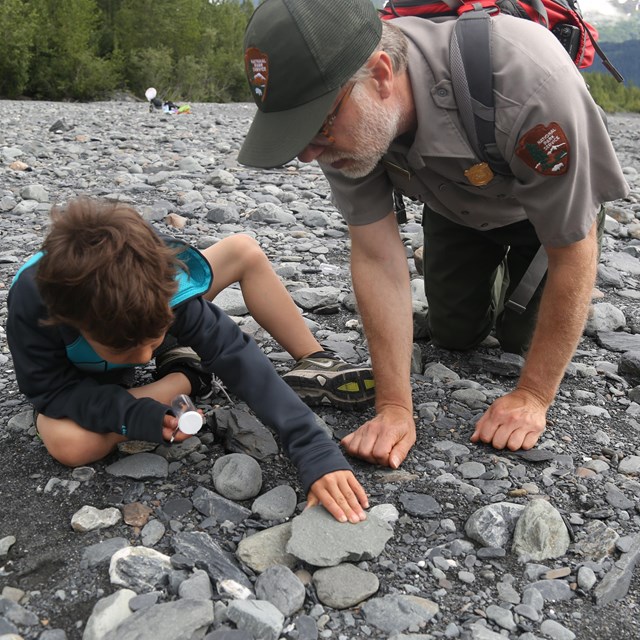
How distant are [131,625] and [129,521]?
0.55 meters

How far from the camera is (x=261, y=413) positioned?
8.34ft

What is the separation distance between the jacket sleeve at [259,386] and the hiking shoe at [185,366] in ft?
1.38

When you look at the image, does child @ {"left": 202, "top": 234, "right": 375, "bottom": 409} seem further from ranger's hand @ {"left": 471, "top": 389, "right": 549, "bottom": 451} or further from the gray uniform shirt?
the gray uniform shirt

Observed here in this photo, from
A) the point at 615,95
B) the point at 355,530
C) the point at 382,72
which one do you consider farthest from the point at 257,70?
the point at 615,95

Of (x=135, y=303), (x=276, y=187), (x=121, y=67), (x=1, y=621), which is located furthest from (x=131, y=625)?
(x=121, y=67)

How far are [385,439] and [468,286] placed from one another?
1.37m

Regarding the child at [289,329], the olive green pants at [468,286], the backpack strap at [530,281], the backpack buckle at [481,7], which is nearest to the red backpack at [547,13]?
the backpack buckle at [481,7]

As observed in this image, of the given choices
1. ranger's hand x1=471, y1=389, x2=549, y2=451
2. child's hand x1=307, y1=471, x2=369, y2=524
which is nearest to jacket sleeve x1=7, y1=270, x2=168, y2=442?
child's hand x1=307, y1=471, x2=369, y2=524

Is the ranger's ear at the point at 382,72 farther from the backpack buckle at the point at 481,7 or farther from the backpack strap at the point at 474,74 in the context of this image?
the backpack buckle at the point at 481,7

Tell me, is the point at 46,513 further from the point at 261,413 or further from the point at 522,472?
the point at 522,472

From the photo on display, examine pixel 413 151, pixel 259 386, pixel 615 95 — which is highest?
pixel 413 151

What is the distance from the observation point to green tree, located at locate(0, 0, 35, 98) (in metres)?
24.1

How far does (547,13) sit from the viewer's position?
296cm

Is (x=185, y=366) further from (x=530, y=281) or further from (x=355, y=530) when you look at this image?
(x=530, y=281)
